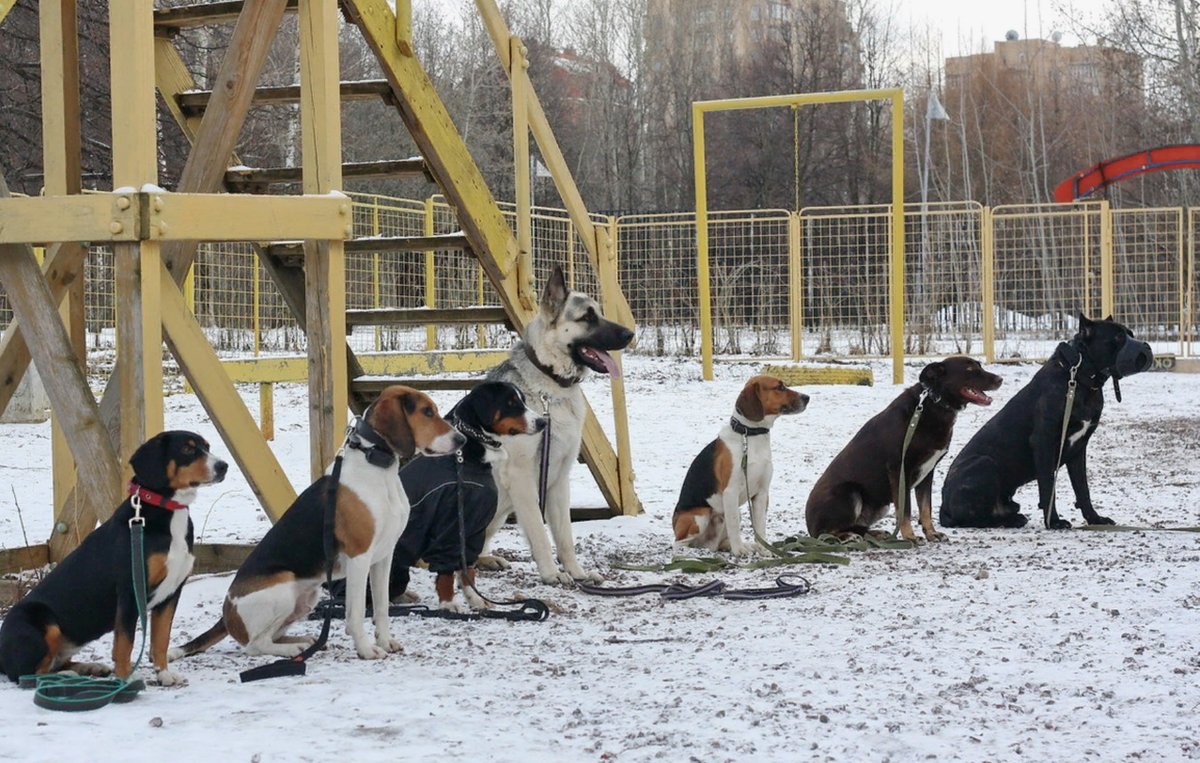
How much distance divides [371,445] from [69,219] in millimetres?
1551

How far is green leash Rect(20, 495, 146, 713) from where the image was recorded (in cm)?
339

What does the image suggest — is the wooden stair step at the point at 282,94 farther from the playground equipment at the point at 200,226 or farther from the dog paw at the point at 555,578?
the dog paw at the point at 555,578

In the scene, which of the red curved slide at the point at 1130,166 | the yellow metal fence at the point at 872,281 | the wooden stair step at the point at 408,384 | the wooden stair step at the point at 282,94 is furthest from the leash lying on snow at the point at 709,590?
the yellow metal fence at the point at 872,281

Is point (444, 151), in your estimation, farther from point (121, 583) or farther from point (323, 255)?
point (121, 583)

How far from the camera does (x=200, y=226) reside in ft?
15.4

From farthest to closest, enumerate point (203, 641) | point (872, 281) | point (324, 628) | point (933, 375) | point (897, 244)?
point (872, 281), point (897, 244), point (933, 375), point (203, 641), point (324, 628)

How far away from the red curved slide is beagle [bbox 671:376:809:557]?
11653 mm

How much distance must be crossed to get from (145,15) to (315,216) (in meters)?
1.00

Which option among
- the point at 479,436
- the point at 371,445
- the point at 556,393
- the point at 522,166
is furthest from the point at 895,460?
the point at 371,445

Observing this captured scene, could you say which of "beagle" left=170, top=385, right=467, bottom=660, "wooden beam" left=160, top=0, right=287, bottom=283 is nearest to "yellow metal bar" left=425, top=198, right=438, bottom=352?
"wooden beam" left=160, top=0, right=287, bottom=283

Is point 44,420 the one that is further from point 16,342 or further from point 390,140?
point 390,140

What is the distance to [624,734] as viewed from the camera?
3.23 m

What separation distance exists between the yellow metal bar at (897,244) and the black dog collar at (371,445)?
11.9 m

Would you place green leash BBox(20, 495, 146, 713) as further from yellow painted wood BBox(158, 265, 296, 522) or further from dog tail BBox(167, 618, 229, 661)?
yellow painted wood BBox(158, 265, 296, 522)
